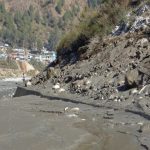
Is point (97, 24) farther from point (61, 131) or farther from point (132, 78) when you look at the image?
point (61, 131)

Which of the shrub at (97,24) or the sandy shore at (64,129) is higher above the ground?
the shrub at (97,24)

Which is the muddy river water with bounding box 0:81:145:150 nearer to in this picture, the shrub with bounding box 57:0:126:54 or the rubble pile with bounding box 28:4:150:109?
the rubble pile with bounding box 28:4:150:109

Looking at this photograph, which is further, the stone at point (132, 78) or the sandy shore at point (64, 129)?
the stone at point (132, 78)

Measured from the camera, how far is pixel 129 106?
1335cm

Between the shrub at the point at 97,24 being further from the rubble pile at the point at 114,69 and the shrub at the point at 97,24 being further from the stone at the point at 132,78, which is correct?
the stone at the point at 132,78

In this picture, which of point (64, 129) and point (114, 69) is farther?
point (114, 69)

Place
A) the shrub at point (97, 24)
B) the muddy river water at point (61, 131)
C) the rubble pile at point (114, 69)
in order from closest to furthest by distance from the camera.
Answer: the muddy river water at point (61, 131)
the rubble pile at point (114, 69)
the shrub at point (97, 24)

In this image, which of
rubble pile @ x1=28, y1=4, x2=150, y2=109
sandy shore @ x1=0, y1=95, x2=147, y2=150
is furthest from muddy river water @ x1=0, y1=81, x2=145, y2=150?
rubble pile @ x1=28, y1=4, x2=150, y2=109

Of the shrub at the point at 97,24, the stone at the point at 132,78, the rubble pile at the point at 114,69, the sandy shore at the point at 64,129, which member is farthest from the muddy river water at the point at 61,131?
the shrub at the point at 97,24

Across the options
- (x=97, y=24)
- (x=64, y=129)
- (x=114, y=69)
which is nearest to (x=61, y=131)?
(x=64, y=129)

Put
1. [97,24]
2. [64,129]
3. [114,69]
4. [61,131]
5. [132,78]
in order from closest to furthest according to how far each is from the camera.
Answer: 1. [61,131]
2. [64,129]
3. [132,78]
4. [114,69]
5. [97,24]

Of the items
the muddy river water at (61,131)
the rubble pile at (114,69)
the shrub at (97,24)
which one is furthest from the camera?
the shrub at (97,24)

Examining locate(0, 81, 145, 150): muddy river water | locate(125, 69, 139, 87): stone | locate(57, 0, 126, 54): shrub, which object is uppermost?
locate(57, 0, 126, 54): shrub

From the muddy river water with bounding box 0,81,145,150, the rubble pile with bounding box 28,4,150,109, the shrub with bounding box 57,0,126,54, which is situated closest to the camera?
the muddy river water with bounding box 0,81,145,150
